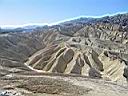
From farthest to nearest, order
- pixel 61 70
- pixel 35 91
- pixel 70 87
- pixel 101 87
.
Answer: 1. pixel 61 70
2. pixel 101 87
3. pixel 70 87
4. pixel 35 91

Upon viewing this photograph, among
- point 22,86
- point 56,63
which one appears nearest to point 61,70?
point 56,63

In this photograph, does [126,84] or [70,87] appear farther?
[126,84]

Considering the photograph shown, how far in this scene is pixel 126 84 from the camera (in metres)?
40.8

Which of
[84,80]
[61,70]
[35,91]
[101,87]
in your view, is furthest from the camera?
[61,70]

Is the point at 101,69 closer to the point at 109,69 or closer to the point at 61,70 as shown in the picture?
the point at 109,69

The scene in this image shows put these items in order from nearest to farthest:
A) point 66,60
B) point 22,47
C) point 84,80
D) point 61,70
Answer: point 84,80, point 61,70, point 66,60, point 22,47

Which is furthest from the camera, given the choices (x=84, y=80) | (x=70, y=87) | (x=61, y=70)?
(x=61, y=70)

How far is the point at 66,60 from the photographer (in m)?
54.9

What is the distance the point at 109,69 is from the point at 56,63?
893 centimetres

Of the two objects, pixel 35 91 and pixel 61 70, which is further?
pixel 61 70

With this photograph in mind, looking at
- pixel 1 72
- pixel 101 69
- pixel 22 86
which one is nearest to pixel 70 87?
pixel 22 86

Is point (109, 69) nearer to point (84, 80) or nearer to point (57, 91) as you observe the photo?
point (84, 80)

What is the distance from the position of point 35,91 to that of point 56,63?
22.8 m

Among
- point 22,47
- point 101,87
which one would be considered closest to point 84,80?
point 101,87
